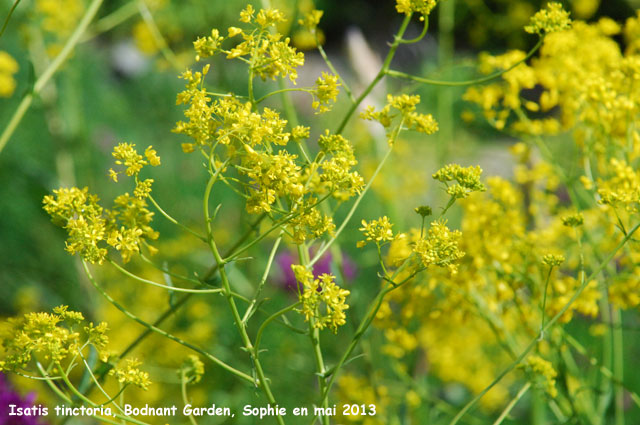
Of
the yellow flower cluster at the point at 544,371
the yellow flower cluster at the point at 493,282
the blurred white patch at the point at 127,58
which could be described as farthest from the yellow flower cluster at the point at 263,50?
the blurred white patch at the point at 127,58

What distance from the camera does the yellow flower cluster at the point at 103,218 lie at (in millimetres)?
602

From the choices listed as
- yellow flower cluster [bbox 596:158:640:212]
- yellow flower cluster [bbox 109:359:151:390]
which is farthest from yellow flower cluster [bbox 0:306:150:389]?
yellow flower cluster [bbox 596:158:640:212]

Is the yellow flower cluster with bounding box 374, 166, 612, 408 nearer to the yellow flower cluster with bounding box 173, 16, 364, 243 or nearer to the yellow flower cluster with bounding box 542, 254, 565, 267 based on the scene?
the yellow flower cluster with bounding box 542, 254, 565, 267

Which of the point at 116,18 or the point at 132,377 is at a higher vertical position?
the point at 116,18

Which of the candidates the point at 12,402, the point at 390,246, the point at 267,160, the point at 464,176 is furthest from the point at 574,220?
the point at 12,402

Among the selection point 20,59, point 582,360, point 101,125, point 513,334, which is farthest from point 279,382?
point 20,59

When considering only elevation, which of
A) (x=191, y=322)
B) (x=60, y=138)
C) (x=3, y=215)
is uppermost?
(x=3, y=215)

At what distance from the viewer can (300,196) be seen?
596mm

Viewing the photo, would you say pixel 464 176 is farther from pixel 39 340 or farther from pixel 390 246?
pixel 39 340

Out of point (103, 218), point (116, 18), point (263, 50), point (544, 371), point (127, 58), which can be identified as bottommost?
point (544, 371)

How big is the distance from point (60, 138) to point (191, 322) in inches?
29.9

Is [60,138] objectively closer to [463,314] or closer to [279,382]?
[279,382]

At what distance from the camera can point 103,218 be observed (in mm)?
670

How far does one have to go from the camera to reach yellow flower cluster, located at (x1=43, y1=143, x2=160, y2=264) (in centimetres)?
60
